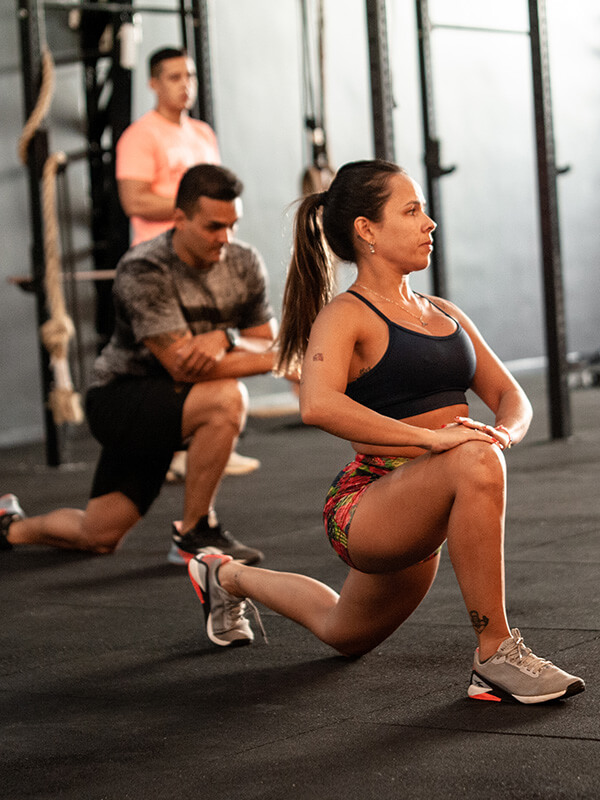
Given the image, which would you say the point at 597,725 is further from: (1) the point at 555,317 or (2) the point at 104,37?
(2) the point at 104,37

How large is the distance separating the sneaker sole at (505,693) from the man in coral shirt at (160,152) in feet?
8.03

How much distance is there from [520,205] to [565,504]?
5.70 m

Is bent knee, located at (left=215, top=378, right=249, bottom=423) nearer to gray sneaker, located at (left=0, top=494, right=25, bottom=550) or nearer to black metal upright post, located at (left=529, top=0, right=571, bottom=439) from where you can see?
gray sneaker, located at (left=0, top=494, right=25, bottom=550)

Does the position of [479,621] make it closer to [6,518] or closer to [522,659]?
[522,659]

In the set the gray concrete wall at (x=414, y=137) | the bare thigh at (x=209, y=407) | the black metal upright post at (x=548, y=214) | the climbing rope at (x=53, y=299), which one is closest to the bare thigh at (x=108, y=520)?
the bare thigh at (x=209, y=407)

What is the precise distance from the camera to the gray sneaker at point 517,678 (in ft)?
4.99

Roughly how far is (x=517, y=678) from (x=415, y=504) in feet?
0.90

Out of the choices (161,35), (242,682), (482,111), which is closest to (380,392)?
(242,682)

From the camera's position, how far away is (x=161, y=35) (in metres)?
6.34

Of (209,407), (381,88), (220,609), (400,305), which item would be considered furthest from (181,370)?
(381,88)

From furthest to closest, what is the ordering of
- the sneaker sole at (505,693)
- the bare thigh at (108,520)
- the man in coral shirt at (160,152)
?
the man in coral shirt at (160,152) → the bare thigh at (108,520) → the sneaker sole at (505,693)

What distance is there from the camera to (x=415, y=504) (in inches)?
63.0

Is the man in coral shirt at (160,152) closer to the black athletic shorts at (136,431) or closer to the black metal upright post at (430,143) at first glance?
the black athletic shorts at (136,431)

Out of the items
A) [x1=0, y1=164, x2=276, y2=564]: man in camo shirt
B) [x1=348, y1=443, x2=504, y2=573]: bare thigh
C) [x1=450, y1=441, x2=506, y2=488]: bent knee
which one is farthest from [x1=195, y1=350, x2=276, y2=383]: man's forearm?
[x1=450, y1=441, x2=506, y2=488]: bent knee
